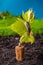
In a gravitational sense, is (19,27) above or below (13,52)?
above

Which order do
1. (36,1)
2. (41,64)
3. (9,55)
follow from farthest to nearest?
(36,1) < (9,55) < (41,64)

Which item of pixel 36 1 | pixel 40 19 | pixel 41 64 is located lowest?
pixel 41 64

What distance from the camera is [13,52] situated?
1768 mm

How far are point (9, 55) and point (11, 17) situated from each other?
93cm

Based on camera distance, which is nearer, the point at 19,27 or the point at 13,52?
the point at 19,27

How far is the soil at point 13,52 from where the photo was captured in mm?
1618

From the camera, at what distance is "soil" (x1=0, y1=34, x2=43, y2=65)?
162 centimetres

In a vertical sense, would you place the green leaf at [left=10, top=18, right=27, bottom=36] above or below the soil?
above

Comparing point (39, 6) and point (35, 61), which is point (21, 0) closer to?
point (39, 6)

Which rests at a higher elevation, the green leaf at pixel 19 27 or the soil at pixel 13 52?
the green leaf at pixel 19 27

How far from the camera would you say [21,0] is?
2.59m

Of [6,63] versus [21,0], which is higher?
[21,0]

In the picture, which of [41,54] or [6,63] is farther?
[41,54]

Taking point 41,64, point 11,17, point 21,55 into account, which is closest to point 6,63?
point 21,55
